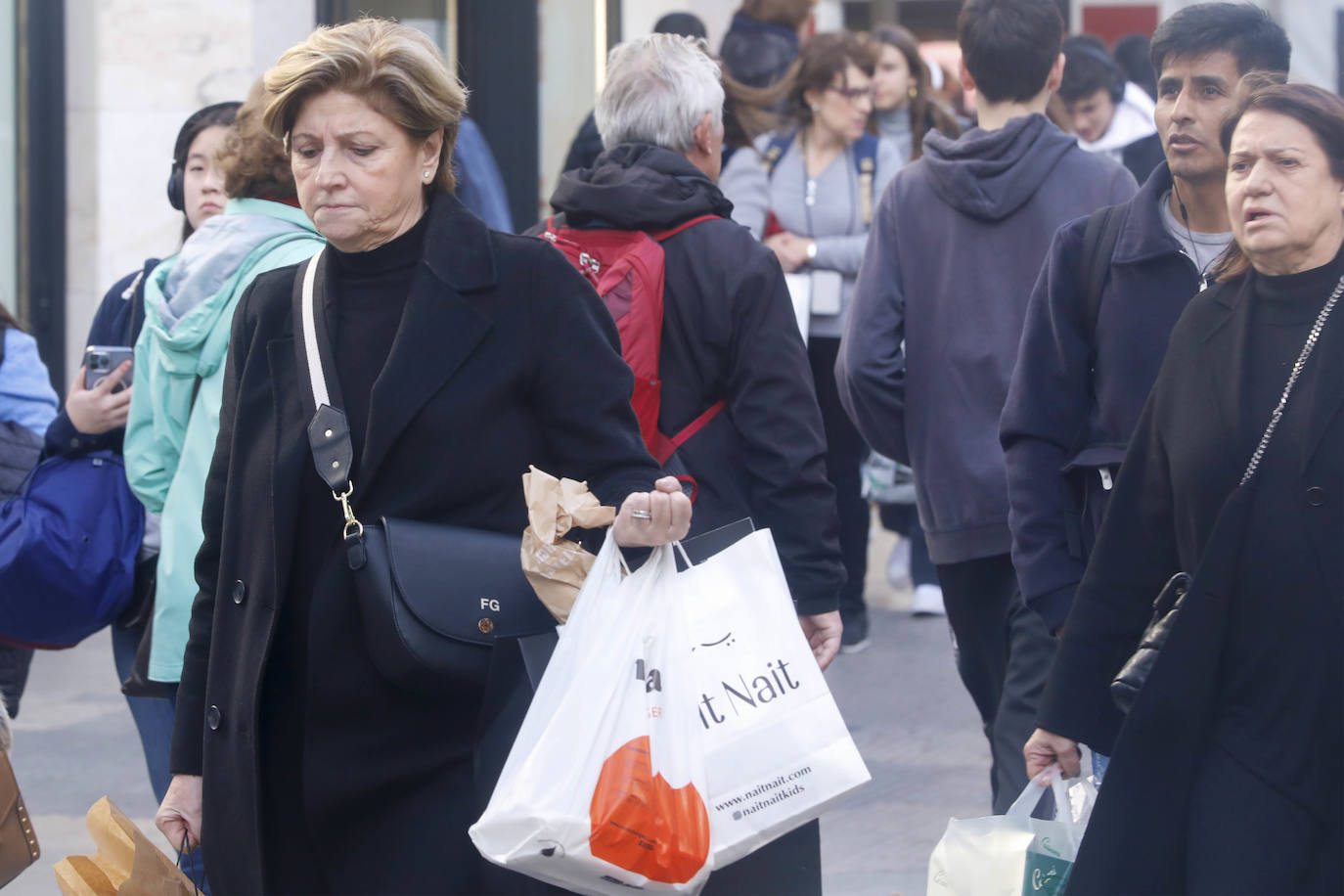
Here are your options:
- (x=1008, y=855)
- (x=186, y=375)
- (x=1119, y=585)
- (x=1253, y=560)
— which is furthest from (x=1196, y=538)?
(x=186, y=375)

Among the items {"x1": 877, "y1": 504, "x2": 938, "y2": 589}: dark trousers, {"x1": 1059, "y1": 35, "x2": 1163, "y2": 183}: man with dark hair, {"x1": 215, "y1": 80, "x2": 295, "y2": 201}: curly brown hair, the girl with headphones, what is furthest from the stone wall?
{"x1": 215, "y1": 80, "x2": 295, "y2": 201}: curly brown hair

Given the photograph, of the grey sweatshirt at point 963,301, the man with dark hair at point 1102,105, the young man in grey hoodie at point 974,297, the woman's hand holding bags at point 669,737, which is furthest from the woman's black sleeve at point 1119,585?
the man with dark hair at point 1102,105

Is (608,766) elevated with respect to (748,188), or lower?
lower

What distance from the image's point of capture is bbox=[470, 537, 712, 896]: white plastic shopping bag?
2.86 meters

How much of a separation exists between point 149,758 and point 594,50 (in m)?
8.35

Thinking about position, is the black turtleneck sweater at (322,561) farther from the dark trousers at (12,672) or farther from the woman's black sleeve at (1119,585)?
the dark trousers at (12,672)

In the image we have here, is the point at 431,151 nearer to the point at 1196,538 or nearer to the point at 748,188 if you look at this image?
the point at 1196,538

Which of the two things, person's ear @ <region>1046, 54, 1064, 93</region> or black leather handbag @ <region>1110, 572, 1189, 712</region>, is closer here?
black leather handbag @ <region>1110, 572, 1189, 712</region>

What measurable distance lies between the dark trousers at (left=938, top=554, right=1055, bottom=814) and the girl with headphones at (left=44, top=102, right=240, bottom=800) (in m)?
1.87

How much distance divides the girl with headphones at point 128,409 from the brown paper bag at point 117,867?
2.94ft

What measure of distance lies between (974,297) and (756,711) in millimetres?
1859

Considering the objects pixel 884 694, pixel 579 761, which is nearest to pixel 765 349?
pixel 579 761

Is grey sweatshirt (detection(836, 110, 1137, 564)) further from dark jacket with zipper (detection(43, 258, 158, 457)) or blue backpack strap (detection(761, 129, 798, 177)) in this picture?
blue backpack strap (detection(761, 129, 798, 177))

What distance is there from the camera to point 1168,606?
3213mm
